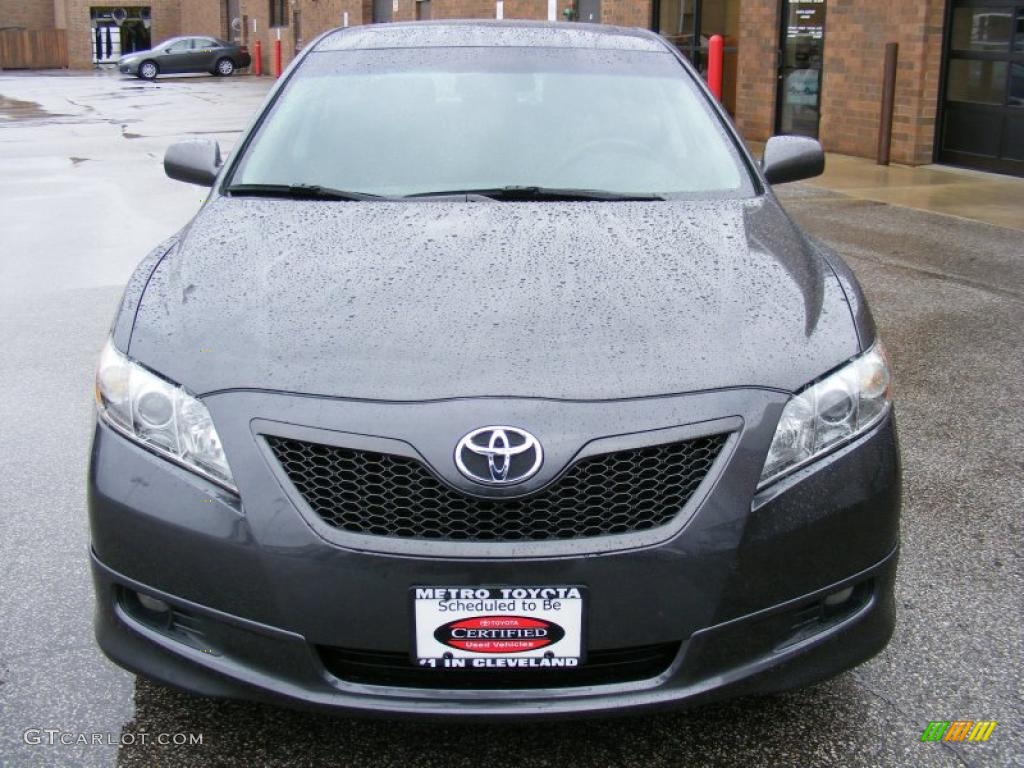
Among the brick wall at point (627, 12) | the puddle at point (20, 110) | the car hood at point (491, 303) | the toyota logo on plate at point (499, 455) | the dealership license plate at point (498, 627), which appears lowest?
the puddle at point (20, 110)

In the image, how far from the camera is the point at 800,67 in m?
15.5

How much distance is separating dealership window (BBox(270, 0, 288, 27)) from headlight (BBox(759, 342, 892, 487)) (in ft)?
137

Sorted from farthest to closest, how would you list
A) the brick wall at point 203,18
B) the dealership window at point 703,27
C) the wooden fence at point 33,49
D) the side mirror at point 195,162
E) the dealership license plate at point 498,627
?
1. the wooden fence at point 33,49
2. the brick wall at point 203,18
3. the dealership window at point 703,27
4. the side mirror at point 195,162
5. the dealership license plate at point 498,627

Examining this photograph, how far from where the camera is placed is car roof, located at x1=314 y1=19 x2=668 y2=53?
4.16 m

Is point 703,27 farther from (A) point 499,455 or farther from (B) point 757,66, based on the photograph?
(A) point 499,455

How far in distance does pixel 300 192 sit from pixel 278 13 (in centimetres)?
4173

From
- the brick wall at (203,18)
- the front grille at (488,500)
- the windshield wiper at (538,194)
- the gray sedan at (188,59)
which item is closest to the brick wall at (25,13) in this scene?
the brick wall at (203,18)

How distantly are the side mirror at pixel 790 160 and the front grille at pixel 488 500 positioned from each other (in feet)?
6.64

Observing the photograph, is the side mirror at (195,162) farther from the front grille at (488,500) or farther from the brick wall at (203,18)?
the brick wall at (203,18)

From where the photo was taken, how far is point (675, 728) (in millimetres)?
2730

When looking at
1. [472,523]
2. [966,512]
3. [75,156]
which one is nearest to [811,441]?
[472,523]

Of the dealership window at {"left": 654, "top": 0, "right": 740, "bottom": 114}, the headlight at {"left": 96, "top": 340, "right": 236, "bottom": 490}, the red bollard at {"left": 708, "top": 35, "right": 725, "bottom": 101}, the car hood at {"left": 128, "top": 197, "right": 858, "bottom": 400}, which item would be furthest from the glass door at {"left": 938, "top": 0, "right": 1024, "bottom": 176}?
the headlight at {"left": 96, "top": 340, "right": 236, "bottom": 490}

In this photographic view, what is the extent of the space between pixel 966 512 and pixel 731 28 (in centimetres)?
1495

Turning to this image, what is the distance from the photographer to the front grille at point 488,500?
2.28m
